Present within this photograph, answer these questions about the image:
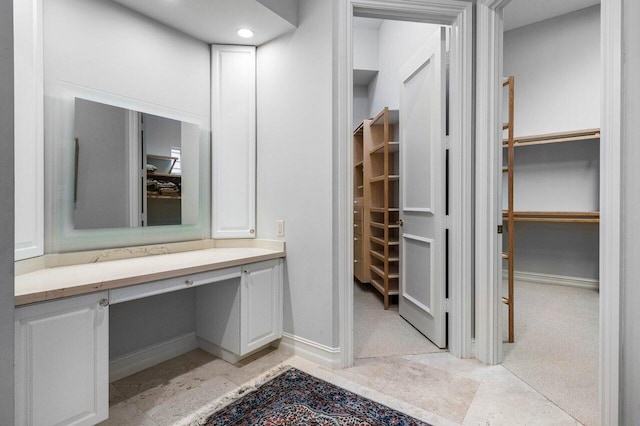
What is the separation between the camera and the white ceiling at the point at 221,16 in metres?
1.87

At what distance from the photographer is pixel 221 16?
1.99 meters

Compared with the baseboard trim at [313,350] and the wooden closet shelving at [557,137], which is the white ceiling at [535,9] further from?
the baseboard trim at [313,350]

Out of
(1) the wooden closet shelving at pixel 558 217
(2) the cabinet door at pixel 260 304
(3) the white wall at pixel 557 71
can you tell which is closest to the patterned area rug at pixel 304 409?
(2) the cabinet door at pixel 260 304

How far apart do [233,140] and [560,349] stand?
2890 mm

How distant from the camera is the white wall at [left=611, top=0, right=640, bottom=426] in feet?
3.77

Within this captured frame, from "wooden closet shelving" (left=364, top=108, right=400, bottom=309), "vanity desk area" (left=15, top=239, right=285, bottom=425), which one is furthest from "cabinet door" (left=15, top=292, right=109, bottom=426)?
"wooden closet shelving" (left=364, top=108, right=400, bottom=309)

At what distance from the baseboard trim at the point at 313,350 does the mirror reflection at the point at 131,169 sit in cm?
114

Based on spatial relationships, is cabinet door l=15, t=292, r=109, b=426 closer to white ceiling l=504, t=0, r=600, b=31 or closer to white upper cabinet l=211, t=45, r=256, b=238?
white upper cabinet l=211, t=45, r=256, b=238

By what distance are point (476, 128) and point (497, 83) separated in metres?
0.30

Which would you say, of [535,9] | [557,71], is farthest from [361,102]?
[557,71]

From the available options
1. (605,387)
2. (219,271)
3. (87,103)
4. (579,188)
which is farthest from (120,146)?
(579,188)

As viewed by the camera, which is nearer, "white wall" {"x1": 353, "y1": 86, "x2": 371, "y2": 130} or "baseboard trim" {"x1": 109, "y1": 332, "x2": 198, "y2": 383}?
"baseboard trim" {"x1": 109, "y1": 332, "x2": 198, "y2": 383}

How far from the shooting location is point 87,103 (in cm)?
173

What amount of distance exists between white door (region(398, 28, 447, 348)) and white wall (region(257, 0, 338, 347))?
83cm
